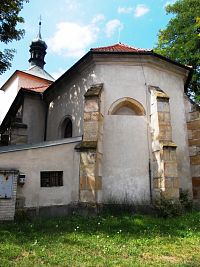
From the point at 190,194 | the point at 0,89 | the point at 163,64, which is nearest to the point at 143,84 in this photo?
the point at 163,64

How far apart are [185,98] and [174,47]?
5.42 metres

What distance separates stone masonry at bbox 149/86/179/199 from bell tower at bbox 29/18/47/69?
19046 millimetres

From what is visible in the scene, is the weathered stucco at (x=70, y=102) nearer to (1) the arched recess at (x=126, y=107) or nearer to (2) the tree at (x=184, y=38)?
(1) the arched recess at (x=126, y=107)

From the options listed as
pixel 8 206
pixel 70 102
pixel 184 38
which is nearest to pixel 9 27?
pixel 70 102

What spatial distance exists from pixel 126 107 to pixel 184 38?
26.5 ft

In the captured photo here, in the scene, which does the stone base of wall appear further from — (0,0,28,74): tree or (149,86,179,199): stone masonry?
(0,0,28,74): tree

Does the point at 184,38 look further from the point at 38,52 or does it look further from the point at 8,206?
the point at 38,52

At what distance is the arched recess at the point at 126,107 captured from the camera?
11.8 meters

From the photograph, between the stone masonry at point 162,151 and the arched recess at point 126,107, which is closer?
the stone masonry at point 162,151

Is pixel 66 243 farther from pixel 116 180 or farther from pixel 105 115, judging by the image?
pixel 105 115

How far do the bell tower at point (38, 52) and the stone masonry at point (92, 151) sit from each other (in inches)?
743

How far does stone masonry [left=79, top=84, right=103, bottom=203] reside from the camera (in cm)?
954

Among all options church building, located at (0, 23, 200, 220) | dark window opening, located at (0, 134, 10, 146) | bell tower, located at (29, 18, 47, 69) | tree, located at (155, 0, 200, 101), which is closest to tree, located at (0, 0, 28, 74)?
church building, located at (0, 23, 200, 220)

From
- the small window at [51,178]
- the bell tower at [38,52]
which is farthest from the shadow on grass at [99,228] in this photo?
the bell tower at [38,52]
